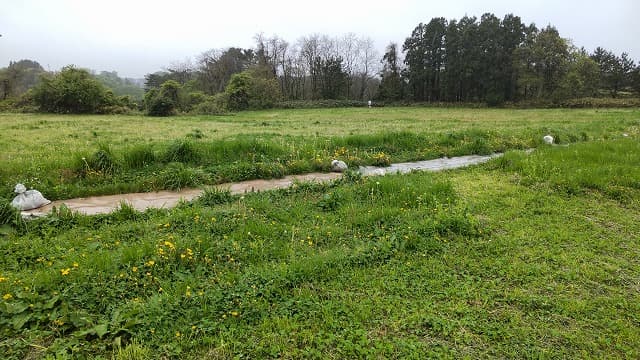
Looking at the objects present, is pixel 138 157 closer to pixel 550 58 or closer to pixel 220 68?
pixel 550 58

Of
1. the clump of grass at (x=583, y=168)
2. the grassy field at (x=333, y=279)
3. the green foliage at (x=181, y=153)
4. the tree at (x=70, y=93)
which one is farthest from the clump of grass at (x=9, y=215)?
the tree at (x=70, y=93)

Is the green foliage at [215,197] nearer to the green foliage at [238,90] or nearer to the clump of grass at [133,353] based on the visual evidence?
the clump of grass at [133,353]

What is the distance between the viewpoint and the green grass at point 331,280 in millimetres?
3031

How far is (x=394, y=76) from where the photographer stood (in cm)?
5303

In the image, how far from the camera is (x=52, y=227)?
507cm

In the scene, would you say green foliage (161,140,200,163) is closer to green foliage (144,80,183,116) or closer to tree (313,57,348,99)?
green foliage (144,80,183,116)

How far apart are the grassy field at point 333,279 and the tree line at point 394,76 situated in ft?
96.4

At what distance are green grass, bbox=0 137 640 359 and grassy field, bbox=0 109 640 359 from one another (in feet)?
0.05

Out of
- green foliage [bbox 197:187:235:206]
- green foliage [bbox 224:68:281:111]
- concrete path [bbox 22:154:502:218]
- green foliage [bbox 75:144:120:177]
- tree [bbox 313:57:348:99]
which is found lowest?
concrete path [bbox 22:154:502:218]

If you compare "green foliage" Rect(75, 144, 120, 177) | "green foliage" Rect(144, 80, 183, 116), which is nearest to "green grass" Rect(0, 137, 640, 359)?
"green foliage" Rect(75, 144, 120, 177)

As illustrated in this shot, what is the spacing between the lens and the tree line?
3209cm

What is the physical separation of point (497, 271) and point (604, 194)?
418 centimetres

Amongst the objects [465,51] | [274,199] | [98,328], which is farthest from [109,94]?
[465,51]

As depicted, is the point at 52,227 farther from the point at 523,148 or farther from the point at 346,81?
the point at 346,81
